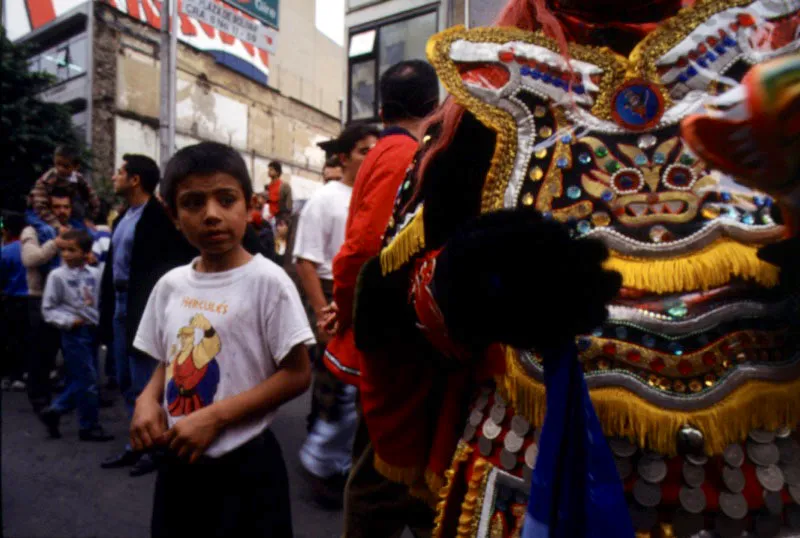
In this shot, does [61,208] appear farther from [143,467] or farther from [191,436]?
[191,436]

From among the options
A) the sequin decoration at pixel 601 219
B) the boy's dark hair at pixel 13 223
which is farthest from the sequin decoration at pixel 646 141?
the boy's dark hair at pixel 13 223

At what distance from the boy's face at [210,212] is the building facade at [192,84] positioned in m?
8.44

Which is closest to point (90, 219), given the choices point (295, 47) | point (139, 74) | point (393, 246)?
point (393, 246)

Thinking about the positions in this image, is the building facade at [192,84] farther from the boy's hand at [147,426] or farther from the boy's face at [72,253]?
the boy's hand at [147,426]

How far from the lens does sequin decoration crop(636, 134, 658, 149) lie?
98cm

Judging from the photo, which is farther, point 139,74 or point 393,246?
point 139,74

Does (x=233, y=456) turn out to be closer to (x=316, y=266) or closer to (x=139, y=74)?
(x=316, y=266)

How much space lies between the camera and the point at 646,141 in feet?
3.22

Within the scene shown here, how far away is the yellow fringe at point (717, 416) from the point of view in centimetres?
87

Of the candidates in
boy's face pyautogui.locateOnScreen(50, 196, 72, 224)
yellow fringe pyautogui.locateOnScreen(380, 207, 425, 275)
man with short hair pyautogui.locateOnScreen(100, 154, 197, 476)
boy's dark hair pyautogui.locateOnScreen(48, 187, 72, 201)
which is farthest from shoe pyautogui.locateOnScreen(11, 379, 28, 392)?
yellow fringe pyautogui.locateOnScreen(380, 207, 425, 275)

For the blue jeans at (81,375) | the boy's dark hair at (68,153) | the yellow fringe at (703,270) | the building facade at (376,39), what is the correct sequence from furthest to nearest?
1. the building facade at (376,39)
2. the boy's dark hair at (68,153)
3. the blue jeans at (81,375)
4. the yellow fringe at (703,270)

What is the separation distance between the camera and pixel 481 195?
3.65ft

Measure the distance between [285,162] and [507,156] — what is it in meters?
24.0

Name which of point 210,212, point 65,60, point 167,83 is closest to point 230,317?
point 210,212
